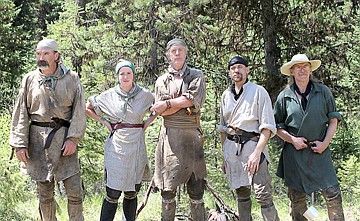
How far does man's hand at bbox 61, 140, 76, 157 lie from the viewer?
460cm

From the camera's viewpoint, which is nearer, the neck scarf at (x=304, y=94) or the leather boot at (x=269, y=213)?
the leather boot at (x=269, y=213)

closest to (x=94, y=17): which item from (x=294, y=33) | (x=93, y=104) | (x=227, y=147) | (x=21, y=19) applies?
(x=294, y=33)

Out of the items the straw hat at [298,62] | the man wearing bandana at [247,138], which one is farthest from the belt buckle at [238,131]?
the straw hat at [298,62]

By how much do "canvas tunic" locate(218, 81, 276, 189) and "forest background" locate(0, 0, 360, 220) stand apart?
1.79m

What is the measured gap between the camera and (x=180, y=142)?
4688mm

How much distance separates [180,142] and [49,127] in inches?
52.2

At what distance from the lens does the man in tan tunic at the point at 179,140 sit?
463cm

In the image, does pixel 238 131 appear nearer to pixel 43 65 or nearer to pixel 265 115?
pixel 265 115

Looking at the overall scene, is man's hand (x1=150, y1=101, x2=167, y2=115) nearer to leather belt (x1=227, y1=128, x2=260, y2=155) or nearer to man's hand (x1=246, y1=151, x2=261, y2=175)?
leather belt (x1=227, y1=128, x2=260, y2=155)

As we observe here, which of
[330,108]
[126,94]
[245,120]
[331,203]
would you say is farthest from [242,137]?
[126,94]

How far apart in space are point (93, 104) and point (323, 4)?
5.76 metres

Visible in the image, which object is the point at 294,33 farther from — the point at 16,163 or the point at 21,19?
the point at 21,19

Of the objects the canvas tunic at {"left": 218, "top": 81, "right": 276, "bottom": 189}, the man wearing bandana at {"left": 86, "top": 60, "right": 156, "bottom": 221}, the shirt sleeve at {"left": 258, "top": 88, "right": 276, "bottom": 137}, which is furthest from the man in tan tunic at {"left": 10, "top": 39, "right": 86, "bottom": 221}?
the shirt sleeve at {"left": 258, "top": 88, "right": 276, "bottom": 137}

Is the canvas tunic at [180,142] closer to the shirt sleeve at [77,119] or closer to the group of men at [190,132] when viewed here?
the group of men at [190,132]
